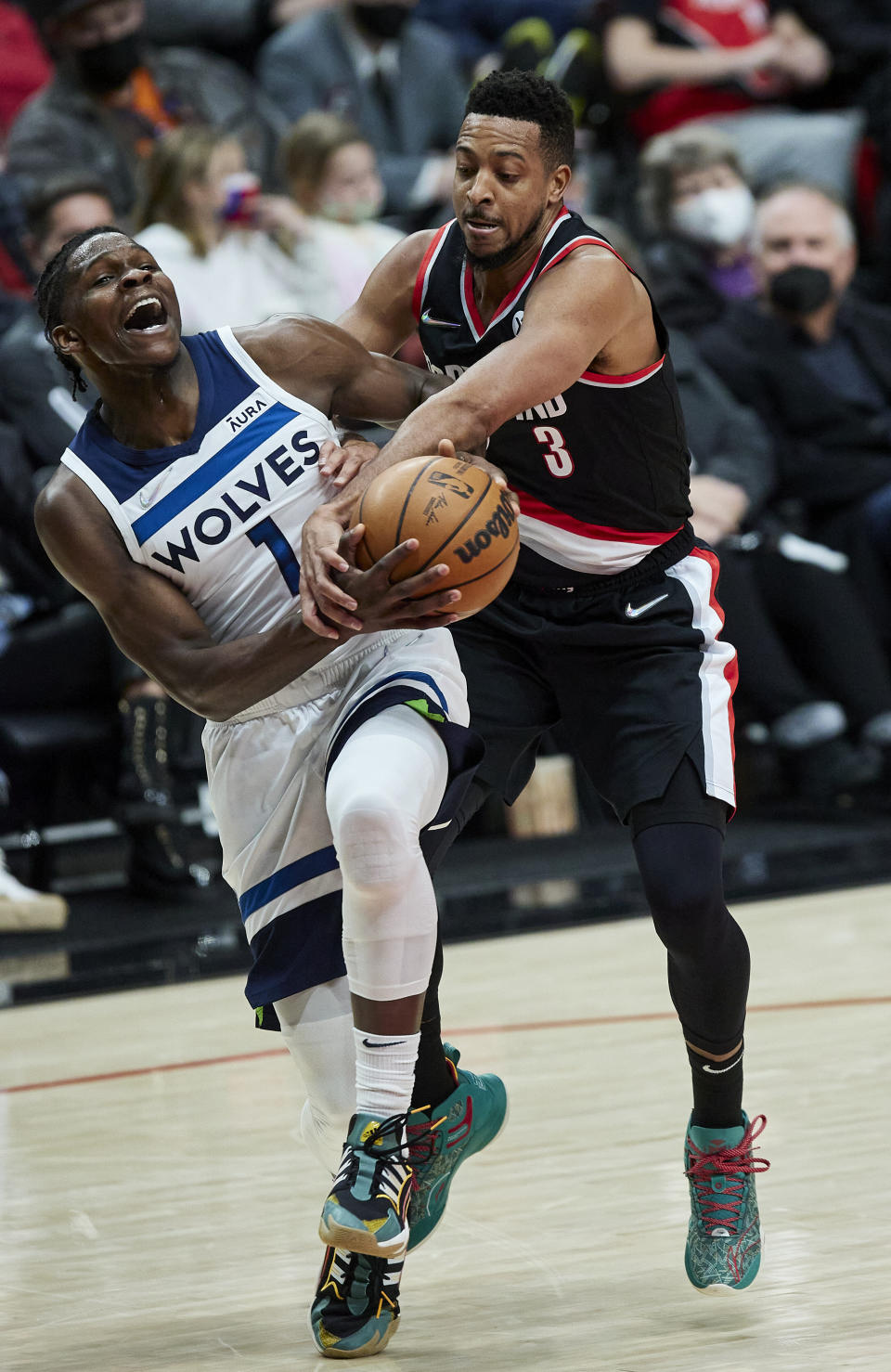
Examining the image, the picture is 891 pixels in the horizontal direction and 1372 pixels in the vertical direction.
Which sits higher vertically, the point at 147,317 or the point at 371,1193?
the point at 147,317

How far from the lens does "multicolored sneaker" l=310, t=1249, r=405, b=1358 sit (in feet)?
9.05

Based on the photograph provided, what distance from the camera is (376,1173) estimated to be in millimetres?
2789

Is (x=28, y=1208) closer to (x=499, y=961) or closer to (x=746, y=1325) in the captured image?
(x=746, y=1325)

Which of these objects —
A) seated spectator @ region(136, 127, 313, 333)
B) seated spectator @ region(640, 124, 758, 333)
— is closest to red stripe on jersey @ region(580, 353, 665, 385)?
seated spectator @ region(136, 127, 313, 333)

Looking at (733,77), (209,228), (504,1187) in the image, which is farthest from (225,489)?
(733,77)

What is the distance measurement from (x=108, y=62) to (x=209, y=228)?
1.40 metres

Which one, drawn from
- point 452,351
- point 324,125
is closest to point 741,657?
point 324,125

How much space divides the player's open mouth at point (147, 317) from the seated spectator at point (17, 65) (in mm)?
5801

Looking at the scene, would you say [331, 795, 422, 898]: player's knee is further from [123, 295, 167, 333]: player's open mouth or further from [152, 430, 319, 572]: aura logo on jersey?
[123, 295, 167, 333]: player's open mouth

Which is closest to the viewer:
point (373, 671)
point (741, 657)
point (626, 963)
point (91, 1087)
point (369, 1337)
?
point (369, 1337)

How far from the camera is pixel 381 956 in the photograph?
2.84m

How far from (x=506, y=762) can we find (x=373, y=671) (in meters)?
0.31

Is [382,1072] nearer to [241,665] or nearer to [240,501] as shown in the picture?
[241,665]

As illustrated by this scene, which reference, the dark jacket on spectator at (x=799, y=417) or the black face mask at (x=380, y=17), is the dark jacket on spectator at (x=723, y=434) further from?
the black face mask at (x=380, y=17)
